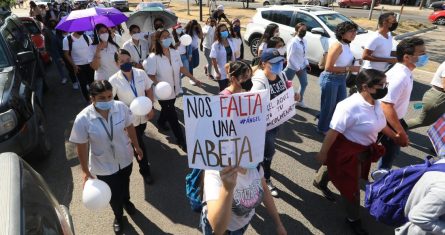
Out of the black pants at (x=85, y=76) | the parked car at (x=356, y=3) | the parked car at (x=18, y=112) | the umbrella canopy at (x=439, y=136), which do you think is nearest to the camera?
the umbrella canopy at (x=439, y=136)

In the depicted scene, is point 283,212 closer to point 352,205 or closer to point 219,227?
point 352,205

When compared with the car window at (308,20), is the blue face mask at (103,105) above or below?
below

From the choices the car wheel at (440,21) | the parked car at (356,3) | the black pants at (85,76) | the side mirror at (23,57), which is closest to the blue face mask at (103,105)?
the side mirror at (23,57)

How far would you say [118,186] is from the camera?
3449 millimetres

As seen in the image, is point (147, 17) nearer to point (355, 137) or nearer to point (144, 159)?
point (144, 159)

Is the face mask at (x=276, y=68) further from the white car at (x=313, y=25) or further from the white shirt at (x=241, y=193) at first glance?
the white car at (x=313, y=25)

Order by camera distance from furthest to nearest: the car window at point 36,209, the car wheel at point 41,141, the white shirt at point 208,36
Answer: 1. the white shirt at point 208,36
2. the car wheel at point 41,141
3. the car window at point 36,209

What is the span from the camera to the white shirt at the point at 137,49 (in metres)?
6.29

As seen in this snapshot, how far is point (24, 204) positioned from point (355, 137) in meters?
2.80

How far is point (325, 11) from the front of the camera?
9570 millimetres

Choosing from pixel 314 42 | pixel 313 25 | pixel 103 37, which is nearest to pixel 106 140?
pixel 103 37

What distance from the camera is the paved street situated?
364 centimetres

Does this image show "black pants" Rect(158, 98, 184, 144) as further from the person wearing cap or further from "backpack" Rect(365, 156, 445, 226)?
"backpack" Rect(365, 156, 445, 226)

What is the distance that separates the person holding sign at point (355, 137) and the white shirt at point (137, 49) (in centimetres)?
423
